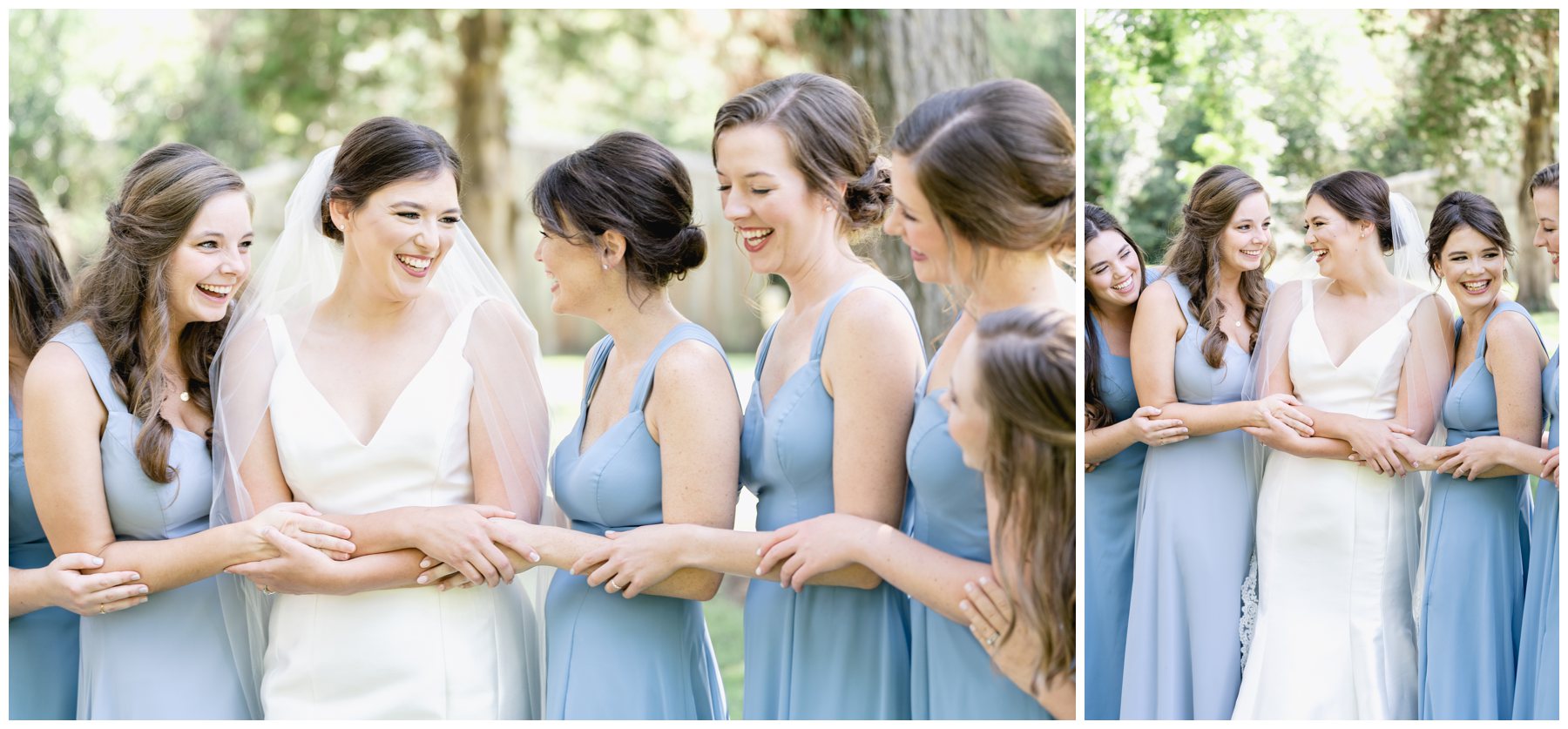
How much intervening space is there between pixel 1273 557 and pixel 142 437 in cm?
329

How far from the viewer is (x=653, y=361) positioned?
3.09m

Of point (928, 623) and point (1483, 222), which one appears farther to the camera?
point (1483, 222)

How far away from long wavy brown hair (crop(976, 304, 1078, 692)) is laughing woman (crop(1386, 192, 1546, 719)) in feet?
4.92

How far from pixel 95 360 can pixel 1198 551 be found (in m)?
3.27

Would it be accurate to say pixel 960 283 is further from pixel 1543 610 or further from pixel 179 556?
pixel 1543 610

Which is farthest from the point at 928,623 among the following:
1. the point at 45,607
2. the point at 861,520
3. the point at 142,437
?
the point at 45,607

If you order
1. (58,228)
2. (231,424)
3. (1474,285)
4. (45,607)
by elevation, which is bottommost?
(45,607)

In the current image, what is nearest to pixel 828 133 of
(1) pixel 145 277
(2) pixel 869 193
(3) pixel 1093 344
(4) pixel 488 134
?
(2) pixel 869 193

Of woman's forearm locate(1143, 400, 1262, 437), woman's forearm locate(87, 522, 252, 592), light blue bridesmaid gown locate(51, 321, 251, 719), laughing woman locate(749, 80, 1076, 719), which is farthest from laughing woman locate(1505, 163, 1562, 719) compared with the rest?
light blue bridesmaid gown locate(51, 321, 251, 719)

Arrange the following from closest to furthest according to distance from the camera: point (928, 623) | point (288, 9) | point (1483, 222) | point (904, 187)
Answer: point (904, 187) → point (928, 623) → point (1483, 222) → point (288, 9)

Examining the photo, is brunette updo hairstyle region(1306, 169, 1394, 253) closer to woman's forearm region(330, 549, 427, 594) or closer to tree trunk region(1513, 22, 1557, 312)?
tree trunk region(1513, 22, 1557, 312)

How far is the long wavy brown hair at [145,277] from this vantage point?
321 cm

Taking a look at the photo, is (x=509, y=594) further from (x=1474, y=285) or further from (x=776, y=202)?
(x=1474, y=285)

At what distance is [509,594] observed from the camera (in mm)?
3367
